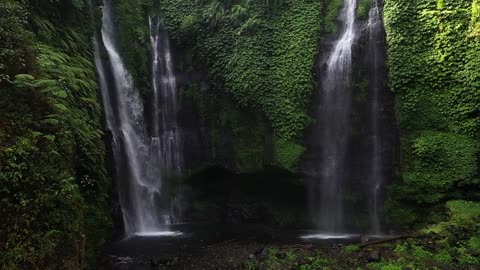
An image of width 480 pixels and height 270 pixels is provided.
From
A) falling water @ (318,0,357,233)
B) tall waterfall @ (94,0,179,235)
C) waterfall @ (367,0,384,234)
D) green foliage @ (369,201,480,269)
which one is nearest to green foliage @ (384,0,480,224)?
waterfall @ (367,0,384,234)

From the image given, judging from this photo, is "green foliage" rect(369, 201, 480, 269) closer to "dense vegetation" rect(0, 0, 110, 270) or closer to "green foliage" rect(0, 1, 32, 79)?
"dense vegetation" rect(0, 0, 110, 270)

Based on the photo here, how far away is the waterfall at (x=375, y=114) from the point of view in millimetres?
13719

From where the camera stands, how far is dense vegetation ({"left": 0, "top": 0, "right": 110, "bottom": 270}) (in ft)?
19.2

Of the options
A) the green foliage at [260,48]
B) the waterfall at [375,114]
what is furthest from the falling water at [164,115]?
the waterfall at [375,114]

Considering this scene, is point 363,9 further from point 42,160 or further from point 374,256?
point 42,160

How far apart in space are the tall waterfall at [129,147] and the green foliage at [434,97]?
350 inches

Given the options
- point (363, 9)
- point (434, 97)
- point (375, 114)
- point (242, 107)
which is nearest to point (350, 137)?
point (375, 114)

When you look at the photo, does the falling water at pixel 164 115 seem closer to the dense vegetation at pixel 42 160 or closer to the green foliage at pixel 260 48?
the green foliage at pixel 260 48

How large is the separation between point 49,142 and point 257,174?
30.2ft

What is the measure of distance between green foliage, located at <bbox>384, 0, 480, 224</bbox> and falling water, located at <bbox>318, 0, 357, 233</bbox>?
64.0 inches

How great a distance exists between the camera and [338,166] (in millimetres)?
14211

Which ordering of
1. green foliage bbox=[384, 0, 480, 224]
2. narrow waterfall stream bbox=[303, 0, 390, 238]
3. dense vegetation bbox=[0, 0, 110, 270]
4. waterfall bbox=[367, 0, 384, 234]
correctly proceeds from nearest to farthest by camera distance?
dense vegetation bbox=[0, 0, 110, 270]
green foliage bbox=[384, 0, 480, 224]
waterfall bbox=[367, 0, 384, 234]
narrow waterfall stream bbox=[303, 0, 390, 238]

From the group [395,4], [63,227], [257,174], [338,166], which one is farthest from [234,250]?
[395,4]

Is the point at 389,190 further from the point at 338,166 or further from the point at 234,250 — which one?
Answer: the point at 234,250
